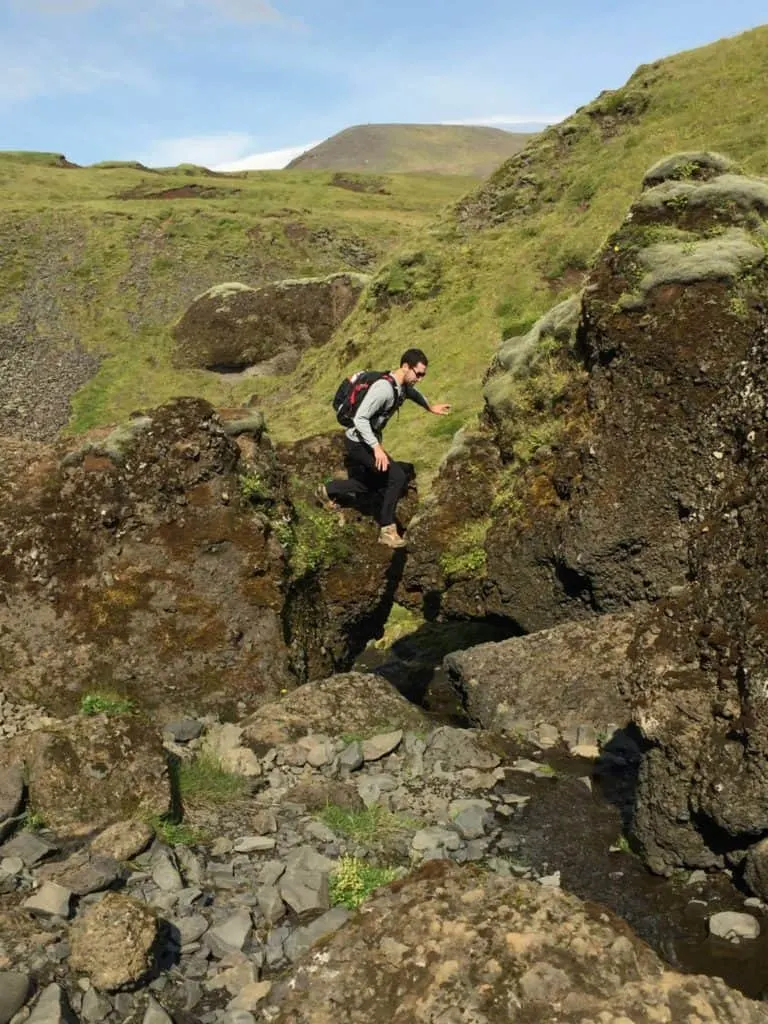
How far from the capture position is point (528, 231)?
4547cm

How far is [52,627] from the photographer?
1401 cm

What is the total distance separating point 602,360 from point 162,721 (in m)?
11.0

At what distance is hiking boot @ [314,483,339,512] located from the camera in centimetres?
1828

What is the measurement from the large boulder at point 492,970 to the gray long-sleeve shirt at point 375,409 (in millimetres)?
10653

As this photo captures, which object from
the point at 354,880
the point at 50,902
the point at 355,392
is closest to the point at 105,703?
the point at 50,902

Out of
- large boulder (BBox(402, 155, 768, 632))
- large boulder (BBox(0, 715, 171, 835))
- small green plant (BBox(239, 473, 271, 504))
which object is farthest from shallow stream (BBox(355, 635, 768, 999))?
small green plant (BBox(239, 473, 271, 504))

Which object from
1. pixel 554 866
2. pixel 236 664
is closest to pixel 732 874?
pixel 554 866

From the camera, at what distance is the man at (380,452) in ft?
A: 52.9

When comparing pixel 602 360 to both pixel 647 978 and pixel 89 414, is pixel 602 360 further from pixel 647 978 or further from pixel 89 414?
pixel 89 414

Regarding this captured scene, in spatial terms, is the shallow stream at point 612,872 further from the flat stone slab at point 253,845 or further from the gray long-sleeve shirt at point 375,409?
the gray long-sleeve shirt at point 375,409

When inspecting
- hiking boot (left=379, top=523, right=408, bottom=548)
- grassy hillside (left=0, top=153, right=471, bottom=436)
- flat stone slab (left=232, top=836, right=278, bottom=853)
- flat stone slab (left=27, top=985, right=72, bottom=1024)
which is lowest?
flat stone slab (left=232, top=836, right=278, bottom=853)

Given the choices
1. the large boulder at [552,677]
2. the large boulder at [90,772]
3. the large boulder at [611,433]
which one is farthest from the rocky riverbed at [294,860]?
the large boulder at [611,433]

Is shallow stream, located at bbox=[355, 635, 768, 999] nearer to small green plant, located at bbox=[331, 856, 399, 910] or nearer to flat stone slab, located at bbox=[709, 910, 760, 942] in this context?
flat stone slab, located at bbox=[709, 910, 760, 942]

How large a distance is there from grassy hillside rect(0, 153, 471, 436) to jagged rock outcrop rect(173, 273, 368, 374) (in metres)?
1.95
